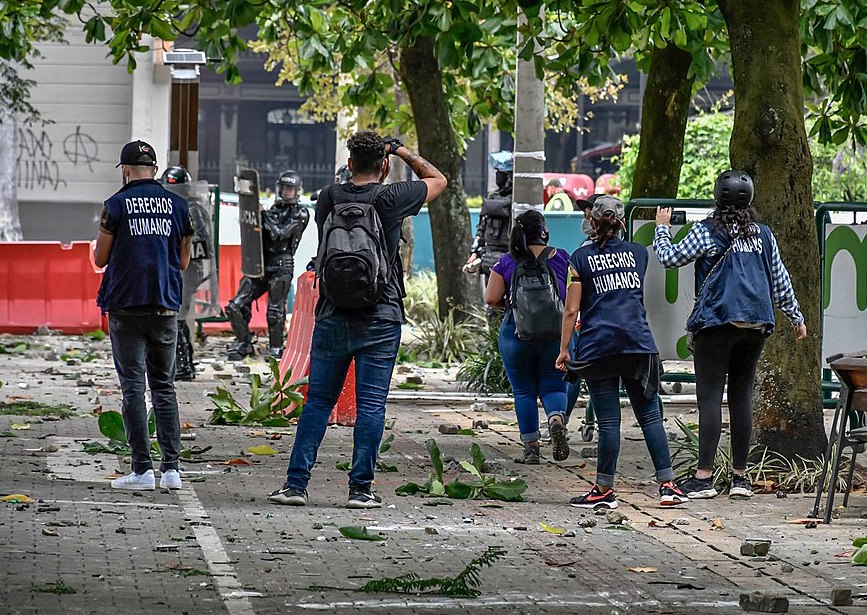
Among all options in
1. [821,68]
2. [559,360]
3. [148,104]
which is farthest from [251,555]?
[148,104]

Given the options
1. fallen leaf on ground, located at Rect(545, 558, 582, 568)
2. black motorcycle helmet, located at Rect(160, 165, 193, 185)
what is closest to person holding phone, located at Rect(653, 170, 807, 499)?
fallen leaf on ground, located at Rect(545, 558, 582, 568)

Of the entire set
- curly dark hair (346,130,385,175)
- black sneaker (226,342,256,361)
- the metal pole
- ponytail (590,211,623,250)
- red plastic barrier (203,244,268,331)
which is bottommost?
black sneaker (226,342,256,361)

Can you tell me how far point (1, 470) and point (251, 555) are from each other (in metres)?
2.84

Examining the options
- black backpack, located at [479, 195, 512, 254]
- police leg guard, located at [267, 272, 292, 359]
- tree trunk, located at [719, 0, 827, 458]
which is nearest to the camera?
tree trunk, located at [719, 0, 827, 458]

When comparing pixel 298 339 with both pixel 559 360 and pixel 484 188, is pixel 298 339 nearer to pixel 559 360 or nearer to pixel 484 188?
pixel 559 360

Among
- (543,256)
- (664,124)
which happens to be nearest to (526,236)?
(543,256)

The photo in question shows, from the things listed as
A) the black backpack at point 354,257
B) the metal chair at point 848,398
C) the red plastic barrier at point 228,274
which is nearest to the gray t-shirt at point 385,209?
the black backpack at point 354,257

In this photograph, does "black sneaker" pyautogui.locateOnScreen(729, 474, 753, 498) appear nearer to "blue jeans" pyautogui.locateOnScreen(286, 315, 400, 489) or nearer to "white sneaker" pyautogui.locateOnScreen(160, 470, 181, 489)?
"blue jeans" pyautogui.locateOnScreen(286, 315, 400, 489)

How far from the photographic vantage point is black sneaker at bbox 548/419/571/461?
1016 cm

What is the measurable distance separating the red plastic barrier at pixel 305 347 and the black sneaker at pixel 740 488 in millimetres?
3606

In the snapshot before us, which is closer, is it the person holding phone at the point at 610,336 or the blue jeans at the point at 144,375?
the person holding phone at the point at 610,336

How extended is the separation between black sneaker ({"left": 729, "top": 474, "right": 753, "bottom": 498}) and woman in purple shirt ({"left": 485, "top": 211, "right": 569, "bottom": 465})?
1.38 metres

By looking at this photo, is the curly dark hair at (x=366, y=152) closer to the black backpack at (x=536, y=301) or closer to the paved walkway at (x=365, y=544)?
the paved walkway at (x=365, y=544)

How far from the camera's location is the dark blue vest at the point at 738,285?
8969mm
